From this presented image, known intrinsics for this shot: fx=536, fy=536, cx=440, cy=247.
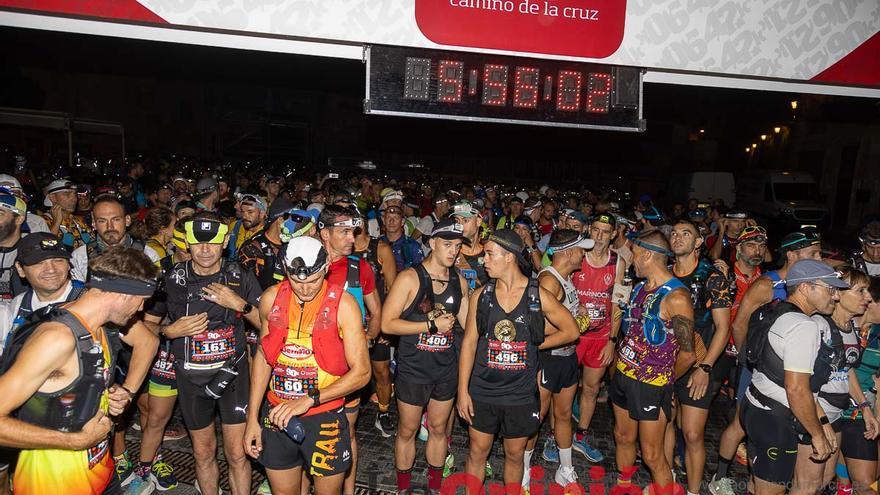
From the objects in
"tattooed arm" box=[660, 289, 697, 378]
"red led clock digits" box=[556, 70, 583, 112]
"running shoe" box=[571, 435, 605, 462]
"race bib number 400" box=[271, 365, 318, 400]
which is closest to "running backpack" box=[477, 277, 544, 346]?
"tattooed arm" box=[660, 289, 697, 378]

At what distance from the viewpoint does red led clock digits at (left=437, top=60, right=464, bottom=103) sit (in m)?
6.07

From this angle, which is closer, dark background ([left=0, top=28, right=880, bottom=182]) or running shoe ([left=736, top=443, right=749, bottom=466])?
running shoe ([left=736, top=443, right=749, bottom=466])

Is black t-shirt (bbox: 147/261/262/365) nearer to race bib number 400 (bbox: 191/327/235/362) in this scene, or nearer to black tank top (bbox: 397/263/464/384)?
race bib number 400 (bbox: 191/327/235/362)

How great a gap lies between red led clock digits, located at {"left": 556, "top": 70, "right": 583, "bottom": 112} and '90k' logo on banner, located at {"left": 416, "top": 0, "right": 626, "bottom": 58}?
11.4 inches

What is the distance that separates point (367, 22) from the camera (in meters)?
6.00

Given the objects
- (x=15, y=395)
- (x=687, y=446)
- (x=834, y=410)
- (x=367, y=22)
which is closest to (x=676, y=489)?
(x=687, y=446)

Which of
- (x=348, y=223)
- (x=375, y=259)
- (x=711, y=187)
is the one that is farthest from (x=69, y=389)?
(x=711, y=187)

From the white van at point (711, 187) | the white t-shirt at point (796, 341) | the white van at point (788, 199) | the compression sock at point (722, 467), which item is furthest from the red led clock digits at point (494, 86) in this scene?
the white van at point (711, 187)

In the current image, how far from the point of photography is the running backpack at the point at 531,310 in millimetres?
4188

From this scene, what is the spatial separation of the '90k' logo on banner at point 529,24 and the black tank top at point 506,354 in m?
3.32

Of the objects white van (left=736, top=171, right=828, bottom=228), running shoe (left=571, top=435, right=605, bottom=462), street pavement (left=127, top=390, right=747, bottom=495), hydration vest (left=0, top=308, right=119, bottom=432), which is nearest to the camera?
hydration vest (left=0, top=308, right=119, bottom=432)

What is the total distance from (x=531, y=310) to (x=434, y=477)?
6.33 feet

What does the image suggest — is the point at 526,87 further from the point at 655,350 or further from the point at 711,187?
the point at 711,187

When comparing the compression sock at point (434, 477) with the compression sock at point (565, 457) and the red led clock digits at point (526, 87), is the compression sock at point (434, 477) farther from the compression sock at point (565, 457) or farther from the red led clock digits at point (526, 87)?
A: the red led clock digits at point (526, 87)
